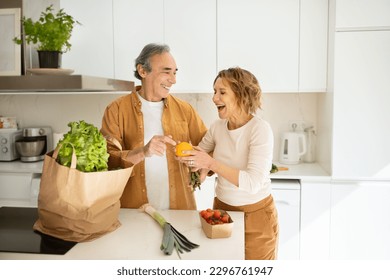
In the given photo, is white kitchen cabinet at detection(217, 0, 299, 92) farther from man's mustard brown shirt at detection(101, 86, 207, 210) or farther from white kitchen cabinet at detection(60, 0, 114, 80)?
man's mustard brown shirt at detection(101, 86, 207, 210)

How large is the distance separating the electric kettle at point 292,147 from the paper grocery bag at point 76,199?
1.41 meters

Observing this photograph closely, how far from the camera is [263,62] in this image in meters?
2.10

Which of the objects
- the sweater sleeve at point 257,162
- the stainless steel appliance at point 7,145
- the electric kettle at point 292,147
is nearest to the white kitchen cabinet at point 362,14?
the electric kettle at point 292,147

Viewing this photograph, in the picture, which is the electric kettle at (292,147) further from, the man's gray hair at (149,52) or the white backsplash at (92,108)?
the man's gray hair at (149,52)

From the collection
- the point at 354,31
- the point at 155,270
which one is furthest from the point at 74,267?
the point at 354,31

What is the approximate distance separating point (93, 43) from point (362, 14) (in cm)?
→ 140

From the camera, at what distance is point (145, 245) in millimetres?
957

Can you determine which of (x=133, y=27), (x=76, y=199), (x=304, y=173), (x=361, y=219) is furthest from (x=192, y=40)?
(x=76, y=199)

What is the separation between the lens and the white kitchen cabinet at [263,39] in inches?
81.0

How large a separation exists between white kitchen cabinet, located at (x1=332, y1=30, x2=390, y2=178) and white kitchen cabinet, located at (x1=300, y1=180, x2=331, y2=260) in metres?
0.12

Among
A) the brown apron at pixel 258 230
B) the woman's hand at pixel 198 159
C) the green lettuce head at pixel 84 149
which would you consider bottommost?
the brown apron at pixel 258 230

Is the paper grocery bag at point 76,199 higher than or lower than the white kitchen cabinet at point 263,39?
lower

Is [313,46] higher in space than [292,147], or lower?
higher

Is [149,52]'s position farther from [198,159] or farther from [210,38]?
[210,38]
